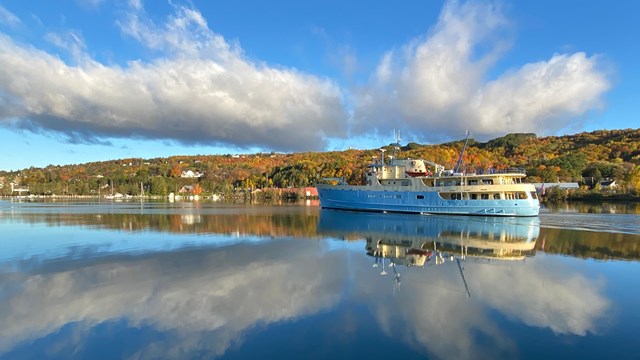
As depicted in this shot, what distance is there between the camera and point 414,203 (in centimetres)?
4731

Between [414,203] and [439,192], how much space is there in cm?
308

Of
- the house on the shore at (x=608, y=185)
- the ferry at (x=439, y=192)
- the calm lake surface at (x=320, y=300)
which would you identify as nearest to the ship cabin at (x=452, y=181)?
the ferry at (x=439, y=192)

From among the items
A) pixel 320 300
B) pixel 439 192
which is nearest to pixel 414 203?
pixel 439 192

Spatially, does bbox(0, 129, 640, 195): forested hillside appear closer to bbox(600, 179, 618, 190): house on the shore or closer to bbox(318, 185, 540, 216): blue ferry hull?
bbox(600, 179, 618, 190): house on the shore

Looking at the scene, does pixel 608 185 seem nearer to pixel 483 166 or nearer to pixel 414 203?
pixel 483 166

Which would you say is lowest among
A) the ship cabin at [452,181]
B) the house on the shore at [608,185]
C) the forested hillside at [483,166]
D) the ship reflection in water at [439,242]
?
the ship reflection in water at [439,242]

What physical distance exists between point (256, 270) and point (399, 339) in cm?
863

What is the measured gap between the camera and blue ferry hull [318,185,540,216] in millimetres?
42719

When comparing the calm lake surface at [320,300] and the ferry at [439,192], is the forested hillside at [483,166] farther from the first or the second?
the calm lake surface at [320,300]

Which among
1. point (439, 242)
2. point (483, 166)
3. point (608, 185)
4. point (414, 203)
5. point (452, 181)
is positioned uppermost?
point (483, 166)

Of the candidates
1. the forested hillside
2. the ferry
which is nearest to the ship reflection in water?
the ferry

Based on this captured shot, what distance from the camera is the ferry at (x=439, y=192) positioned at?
140ft

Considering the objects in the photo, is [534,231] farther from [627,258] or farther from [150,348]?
[150,348]

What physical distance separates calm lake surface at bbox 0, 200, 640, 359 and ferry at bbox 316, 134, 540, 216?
18482 mm
